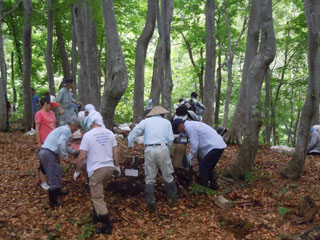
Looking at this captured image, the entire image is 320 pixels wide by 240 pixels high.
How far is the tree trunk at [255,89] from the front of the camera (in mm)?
6293

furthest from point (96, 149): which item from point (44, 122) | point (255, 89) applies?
point (255, 89)

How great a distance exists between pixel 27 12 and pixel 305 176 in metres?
11.5

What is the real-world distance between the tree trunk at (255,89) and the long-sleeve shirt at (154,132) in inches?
86.4

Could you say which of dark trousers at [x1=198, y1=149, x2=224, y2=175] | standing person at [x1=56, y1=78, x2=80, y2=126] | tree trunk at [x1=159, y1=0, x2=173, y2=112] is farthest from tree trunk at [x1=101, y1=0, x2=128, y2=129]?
dark trousers at [x1=198, y1=149, x2=224, y2=175]

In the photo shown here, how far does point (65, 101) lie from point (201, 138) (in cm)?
385

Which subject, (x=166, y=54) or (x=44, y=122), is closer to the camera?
(x=44, y=122)

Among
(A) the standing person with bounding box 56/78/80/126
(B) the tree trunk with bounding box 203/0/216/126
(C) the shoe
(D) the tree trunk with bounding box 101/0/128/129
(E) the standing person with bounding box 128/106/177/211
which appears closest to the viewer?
(E) the standing person with bounding box 128/106/177/211

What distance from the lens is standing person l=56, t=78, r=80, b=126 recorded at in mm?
7543

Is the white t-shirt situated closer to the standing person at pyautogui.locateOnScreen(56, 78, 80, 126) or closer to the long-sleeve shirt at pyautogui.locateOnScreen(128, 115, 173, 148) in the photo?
the long-sleeve shirt at pyautogui.locateOnScreen(128, 115, 173, 148)

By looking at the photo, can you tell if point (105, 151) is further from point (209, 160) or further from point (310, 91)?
point (310, 91)

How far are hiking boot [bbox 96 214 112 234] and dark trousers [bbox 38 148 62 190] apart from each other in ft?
4.14

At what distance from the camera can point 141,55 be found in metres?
11.0

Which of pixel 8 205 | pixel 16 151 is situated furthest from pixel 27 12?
pixel 8 205

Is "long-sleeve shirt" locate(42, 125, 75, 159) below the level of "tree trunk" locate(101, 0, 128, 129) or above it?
below
